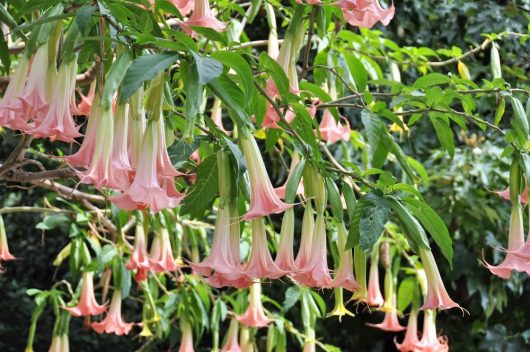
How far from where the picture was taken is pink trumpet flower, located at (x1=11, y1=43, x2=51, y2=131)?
3.47ft

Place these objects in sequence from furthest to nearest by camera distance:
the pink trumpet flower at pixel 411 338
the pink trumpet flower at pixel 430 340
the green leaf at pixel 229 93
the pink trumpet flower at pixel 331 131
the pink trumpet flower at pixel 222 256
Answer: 1. the pink trumpet flower at pixel 411 338
2. the pink trumpet flower at pixel 430 340
3. the pink trumpet flower at pixel 331 131
4. the pink trumpet flower at pixel 222 256
5. the green leaf at pixel 229 93

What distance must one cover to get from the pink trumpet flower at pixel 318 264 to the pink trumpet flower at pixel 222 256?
15cm

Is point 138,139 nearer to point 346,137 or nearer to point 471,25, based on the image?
point 346,137

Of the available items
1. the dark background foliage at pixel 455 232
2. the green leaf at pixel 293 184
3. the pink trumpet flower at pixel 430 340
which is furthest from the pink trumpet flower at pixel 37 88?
the dark background foliage at pixel 455 232

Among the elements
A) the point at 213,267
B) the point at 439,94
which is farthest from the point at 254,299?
the point at 213,267

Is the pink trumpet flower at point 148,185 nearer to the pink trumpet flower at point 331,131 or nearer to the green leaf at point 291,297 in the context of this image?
the pink trumpet flower at point 331,131

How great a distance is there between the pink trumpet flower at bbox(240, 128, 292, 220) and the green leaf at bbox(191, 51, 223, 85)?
17 centimetres

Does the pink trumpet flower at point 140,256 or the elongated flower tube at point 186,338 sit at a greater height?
the pink trumpet flower at point 140,256

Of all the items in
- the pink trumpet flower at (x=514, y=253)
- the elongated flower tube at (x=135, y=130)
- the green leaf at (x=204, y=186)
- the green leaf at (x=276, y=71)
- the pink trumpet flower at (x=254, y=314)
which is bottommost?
the pink trumpet flower at (x=254, y=314)

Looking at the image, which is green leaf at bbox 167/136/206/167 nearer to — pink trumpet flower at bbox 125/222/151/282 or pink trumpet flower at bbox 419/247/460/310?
pink trumpet flower at bbox 419/247/460/310

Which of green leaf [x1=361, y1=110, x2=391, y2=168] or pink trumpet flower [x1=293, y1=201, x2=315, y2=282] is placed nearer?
pink trumpet flower [x1=293, y1=201, x2=315, y2=282]

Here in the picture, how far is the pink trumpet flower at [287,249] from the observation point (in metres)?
1.27

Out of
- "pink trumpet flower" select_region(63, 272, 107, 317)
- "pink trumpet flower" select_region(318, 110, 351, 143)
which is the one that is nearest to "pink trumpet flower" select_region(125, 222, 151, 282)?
"pink trumpet flower" select_region(63, 272, 107, 317)

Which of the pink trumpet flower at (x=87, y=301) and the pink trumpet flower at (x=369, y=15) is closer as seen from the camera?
the pink trumpet flower at (x=369, y=15)
